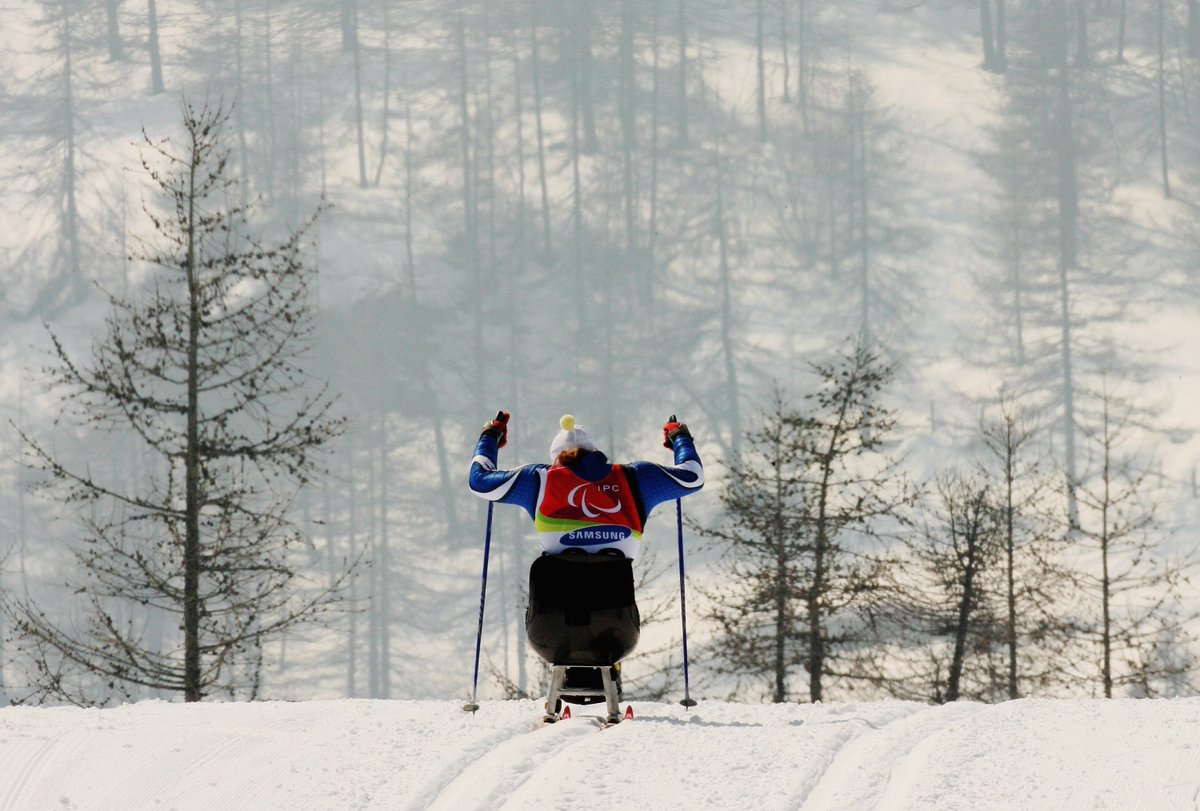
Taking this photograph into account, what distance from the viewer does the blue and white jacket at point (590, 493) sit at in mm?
8344

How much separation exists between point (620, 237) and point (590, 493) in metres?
67.2

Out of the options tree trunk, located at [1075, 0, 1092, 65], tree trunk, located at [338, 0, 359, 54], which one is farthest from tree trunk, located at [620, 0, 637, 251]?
tree trunk, located at [1075, 0, 1092, 65]

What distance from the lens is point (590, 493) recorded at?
8.37m

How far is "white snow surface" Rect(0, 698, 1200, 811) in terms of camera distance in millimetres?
6430

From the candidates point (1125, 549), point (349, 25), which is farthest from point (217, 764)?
point (349, 25)

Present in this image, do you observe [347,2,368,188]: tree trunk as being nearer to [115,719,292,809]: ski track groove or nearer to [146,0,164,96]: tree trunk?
[146,0,164,96]: tree trunk

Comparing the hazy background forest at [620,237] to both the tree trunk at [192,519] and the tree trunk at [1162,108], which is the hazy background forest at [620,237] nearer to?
the tree trunk at [1162,108]

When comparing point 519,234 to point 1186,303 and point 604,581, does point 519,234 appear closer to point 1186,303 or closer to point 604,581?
point 1186,303

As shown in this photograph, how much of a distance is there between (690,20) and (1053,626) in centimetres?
6368

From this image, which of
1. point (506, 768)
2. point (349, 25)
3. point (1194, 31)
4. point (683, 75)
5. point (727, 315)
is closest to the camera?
point (506, 768)

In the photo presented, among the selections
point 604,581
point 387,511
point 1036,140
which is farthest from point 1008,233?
point 604,581

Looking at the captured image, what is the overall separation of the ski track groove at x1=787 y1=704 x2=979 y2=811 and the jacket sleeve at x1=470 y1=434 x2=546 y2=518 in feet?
7.45

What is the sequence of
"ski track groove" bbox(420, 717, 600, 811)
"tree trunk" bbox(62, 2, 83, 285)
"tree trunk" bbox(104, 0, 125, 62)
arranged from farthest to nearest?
"tree trunk" bbox(104, 0, 125, 62), "tree trunk" bbox(62, 2, 83, 285), "ski track groove" bbox(420, 717, 600, 811)

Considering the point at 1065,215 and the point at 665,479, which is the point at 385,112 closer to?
the point at 1065,215
